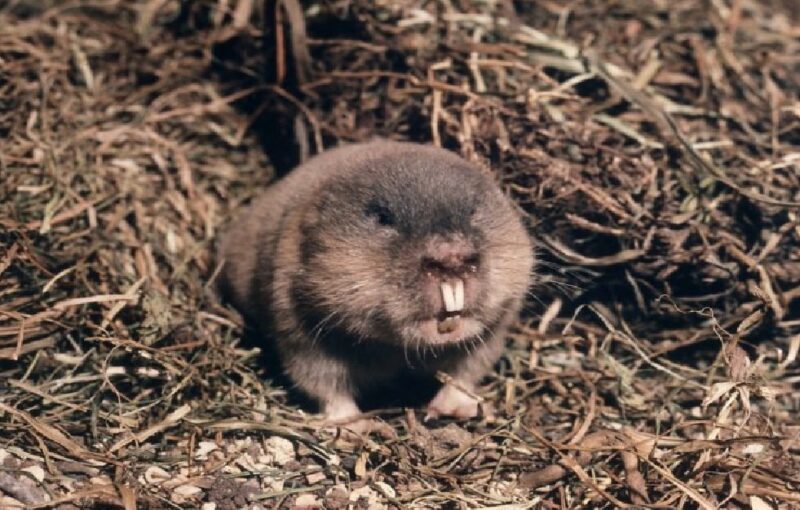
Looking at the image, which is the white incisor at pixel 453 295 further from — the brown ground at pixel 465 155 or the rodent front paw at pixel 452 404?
the rodent front paw at pixel 452 404

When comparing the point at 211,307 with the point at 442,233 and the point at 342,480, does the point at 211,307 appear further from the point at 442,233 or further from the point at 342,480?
the point at 442,233

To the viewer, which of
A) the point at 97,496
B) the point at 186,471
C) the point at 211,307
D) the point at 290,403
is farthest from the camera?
the point at 211,307

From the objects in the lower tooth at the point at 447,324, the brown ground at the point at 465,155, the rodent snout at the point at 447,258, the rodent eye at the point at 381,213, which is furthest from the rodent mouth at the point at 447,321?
the brown ground at the point at 465,155

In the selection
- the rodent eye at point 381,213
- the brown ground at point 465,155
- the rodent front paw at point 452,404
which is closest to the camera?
the rodent eye at point 381,213

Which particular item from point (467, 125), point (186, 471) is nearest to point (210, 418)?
point (186, 471)

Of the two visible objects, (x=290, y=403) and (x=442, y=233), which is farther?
(x=290, y=403)
